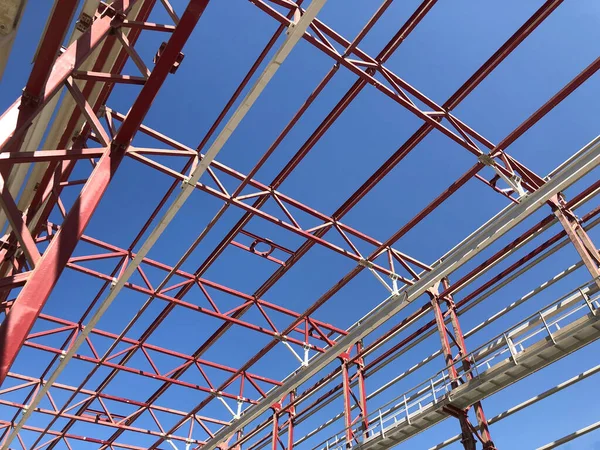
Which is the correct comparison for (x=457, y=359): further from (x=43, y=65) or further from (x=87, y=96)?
(x=43, y=65)

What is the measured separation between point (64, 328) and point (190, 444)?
1206 cm

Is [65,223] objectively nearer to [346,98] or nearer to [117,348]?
[346,98]

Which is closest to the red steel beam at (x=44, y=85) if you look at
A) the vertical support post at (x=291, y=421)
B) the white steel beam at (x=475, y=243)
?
the white steel beam at (x=475, y=243)

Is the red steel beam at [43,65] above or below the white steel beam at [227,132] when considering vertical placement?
below

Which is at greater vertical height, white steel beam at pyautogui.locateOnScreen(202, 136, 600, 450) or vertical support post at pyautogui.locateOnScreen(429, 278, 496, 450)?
white steel beam at pyautogui.locateOnScreen(202, 136, 600, 450)

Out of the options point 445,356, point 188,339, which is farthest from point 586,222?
point 188,339

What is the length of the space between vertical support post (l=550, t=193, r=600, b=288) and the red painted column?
477 inches

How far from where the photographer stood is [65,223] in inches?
310

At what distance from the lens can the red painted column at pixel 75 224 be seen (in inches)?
260

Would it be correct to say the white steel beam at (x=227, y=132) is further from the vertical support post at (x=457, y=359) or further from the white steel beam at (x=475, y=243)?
the vertical support post at (x=457, y=359)

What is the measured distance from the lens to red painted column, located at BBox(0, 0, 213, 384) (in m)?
6.61

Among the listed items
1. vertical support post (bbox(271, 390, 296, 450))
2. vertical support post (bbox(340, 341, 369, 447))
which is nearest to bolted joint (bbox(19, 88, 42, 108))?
vertical support post (bbox(340, 341, 369, 447))

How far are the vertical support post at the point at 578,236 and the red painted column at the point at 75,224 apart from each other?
477 inches

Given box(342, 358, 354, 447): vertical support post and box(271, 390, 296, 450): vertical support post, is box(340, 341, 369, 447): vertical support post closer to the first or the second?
box(342, 358, 354, 447): vertical support post
